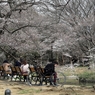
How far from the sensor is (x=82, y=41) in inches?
1014

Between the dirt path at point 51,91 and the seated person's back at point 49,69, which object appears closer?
the dirt path at point 51,91

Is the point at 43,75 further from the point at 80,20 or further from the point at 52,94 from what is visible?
the point at 80,20

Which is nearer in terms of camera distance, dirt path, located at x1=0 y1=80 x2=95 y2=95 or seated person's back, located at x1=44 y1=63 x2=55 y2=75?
dirt path, located at x1=0 y1=80 x2=95 y2=95

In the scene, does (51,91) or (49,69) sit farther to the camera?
(49,69)


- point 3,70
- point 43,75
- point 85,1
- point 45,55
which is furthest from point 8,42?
point 45,55

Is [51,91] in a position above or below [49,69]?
below

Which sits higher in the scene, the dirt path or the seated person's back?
the seated person's back

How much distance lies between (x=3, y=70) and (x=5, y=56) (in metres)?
15.3

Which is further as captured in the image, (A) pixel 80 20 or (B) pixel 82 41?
(B) pixel 82 41

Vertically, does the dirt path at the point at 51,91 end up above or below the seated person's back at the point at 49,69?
below

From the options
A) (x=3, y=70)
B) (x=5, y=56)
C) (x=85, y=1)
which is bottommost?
(x=3, y=70)

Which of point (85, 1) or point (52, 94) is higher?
point (85, 1)

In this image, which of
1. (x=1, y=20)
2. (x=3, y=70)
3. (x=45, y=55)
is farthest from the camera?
(x=45, y=55)

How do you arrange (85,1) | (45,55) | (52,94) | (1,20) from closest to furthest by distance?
1. (52,94)
2. (1,20)
3. (85,1)
4. (45,55)
